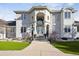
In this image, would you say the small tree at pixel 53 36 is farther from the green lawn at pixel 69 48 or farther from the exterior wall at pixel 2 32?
the exterior wall at pixel 2 32

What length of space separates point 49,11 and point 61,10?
Result: 123 centimetres

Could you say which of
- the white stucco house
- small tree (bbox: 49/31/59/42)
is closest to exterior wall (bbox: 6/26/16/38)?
the white stucco house

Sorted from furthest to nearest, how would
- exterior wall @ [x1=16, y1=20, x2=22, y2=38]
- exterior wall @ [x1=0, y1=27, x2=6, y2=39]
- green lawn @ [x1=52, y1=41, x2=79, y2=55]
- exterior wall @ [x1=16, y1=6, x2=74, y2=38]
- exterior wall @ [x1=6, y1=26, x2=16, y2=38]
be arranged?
exterior wall @ [x1=16, y1=6, x2=74, y2=38]
exterior wall @ [x1=16, y1=20, x2=22, y2=38]
exterior wall @ [x1=6, y1=26, x2=16, y2=38]
exterior wall @ [x1=0, y1=27, x2=6, y2=39]
green lawn @ [x1=52, y1=41, x2=79, y2=55]

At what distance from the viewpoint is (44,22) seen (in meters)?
26.5

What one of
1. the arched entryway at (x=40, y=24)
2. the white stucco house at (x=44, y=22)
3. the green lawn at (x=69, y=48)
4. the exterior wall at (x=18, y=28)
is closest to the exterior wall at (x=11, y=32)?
the white stucco house at (x=44, y=22)

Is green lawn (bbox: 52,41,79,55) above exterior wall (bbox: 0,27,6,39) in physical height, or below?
below

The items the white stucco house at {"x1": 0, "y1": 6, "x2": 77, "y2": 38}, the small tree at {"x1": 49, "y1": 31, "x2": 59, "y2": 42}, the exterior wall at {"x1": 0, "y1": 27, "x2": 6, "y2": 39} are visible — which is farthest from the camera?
the white stucco house at {"x1": 0, "y1": 6, "x2": 77, "y2": 38}

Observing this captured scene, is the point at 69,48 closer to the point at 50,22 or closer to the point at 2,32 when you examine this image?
the point at 50,22

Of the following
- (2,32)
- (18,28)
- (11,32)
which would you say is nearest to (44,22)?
(18,28)

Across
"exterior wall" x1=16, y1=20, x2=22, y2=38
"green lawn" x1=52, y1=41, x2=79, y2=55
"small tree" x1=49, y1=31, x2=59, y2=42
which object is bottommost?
"green lawn" x1=52, y1=41, x2=79, y2=55

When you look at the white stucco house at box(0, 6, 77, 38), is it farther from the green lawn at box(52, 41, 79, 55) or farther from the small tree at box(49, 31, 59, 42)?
the green lawn at box(52, 41, 79, 55)

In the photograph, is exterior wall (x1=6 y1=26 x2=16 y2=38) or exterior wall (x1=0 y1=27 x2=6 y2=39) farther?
exterior wall (x1=6 y1=26 x2=16 y2=38)

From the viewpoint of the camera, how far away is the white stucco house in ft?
81.7

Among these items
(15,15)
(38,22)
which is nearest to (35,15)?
(38,22)
